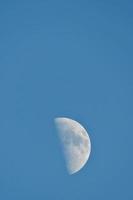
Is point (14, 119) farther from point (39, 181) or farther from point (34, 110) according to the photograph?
point (39, 181)

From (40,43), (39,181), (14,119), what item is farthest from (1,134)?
(40,43)

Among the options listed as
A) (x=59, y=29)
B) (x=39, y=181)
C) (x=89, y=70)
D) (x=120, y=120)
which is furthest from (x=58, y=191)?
(x=59, y=29)

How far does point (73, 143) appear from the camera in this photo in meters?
2.95

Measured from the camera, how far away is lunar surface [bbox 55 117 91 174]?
2.90 metres

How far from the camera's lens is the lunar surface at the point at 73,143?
9.51ft

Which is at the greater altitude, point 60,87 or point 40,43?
point 40,43

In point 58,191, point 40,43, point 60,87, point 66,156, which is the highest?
point 40,43

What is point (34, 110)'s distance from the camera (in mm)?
2967

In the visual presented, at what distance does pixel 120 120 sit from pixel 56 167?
61 cm

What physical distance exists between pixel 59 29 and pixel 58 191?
123cm

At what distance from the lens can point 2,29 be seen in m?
3.04

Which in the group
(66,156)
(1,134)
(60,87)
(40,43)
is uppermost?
(40,43)

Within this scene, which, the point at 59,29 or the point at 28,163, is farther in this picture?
the point at 59,29

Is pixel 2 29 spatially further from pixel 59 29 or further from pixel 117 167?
pixel 117 167
